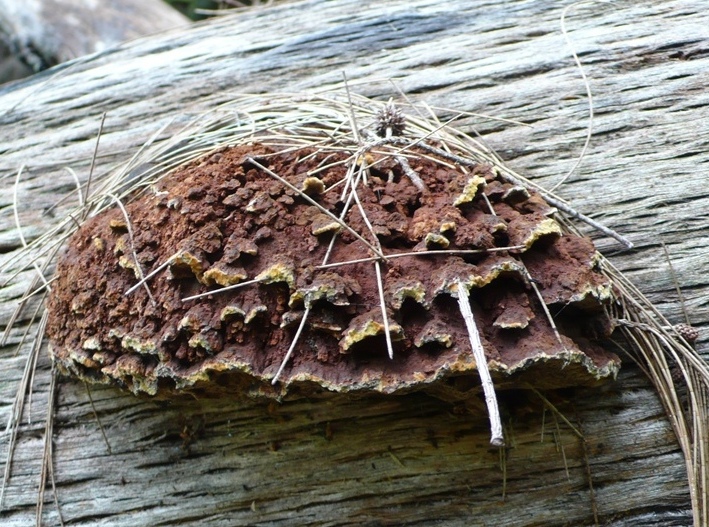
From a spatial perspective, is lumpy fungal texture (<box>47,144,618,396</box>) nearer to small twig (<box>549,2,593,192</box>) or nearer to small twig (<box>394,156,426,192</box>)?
small twig (<box>394,156,426,192</box>)

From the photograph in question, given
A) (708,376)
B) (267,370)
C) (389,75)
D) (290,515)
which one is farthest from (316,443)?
(389,75)

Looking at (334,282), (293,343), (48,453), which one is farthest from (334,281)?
(48,453)

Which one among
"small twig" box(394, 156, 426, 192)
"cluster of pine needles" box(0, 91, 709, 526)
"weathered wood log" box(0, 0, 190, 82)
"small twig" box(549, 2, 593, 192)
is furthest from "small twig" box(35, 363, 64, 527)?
"weathered wood log" box(0, 0, 190, 82)

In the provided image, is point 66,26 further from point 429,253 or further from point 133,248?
point 429,253

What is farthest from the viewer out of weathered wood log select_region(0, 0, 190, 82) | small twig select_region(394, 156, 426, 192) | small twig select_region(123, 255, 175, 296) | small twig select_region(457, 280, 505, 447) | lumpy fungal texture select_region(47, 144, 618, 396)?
weathered wood log select_region(0, 0, 190, 82)

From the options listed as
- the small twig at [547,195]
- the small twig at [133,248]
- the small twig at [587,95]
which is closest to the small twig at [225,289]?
the small twig at [133,248]

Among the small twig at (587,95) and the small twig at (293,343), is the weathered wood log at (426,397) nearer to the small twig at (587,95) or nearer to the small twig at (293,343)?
the small twig at (587,95)

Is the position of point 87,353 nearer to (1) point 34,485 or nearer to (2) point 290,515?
(1) point 34,485
